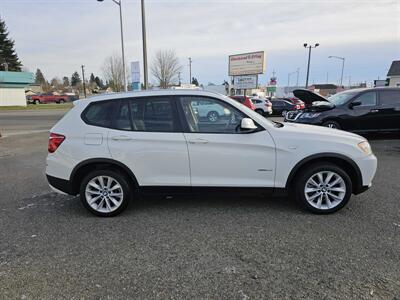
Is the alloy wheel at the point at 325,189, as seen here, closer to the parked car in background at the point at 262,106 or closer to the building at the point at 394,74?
the parked car in background at the point at 262,106

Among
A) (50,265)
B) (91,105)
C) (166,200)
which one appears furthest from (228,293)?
(91,105)

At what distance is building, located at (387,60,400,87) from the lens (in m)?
54.2

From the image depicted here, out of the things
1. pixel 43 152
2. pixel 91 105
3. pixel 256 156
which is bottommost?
pixel 43 152

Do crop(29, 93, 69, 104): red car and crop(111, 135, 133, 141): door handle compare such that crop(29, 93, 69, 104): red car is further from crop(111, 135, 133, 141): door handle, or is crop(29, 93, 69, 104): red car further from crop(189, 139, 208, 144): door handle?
crop(189, 139, 208, 144): door handle

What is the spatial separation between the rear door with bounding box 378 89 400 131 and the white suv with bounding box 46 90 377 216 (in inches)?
233

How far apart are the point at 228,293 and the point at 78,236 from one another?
204 centimetres

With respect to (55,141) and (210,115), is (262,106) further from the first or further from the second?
(55,141)

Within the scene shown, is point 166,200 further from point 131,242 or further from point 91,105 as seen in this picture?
point 91,105

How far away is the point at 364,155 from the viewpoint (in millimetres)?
4262

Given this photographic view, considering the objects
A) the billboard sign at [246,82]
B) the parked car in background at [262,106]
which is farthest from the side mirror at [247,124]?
the billboard sign at [246,82]

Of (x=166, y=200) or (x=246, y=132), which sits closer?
(x=246, y=132)

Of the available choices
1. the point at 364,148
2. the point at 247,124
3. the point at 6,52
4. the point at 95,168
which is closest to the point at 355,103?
the point at 364,148

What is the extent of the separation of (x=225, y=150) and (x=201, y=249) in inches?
51.9

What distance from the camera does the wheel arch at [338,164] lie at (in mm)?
4184
